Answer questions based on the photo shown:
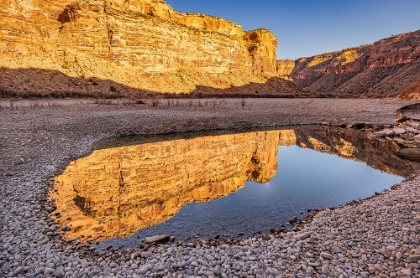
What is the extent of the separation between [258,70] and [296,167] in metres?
72.0

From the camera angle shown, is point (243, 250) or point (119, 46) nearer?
point (243, 250)

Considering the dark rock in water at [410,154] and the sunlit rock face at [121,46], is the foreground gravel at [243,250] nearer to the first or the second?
the dark rock in water at [410,154]

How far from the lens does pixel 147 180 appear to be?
8797mm

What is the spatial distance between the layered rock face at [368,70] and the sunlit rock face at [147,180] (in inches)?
2423

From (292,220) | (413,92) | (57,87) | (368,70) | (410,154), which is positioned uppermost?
(368,70)

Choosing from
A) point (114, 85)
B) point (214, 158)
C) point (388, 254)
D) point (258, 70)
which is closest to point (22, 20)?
point (114, 85)

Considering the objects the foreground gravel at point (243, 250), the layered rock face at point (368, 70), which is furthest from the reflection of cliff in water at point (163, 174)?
the layered rock face at point (368, 70)

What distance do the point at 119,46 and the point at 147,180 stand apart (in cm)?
4409

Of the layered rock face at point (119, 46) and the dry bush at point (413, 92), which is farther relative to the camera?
the dry bush at point (413, 92)

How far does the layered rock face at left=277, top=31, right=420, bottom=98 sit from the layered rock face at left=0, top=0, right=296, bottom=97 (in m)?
27.9

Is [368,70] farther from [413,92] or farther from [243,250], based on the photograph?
[243,250]

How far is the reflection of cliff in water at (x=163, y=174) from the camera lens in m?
6.22

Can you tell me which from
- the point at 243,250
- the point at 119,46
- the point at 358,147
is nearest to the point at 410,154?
the point at 358,147

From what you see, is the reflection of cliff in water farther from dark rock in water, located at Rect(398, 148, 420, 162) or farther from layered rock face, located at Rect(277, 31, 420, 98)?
layered rock face, located at Rect(277, 31, 420, 98)
